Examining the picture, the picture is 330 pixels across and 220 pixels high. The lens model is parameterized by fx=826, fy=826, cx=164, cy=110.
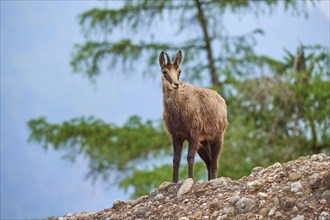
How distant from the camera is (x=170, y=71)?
10.1 m

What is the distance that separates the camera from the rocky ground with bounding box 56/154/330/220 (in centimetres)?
873

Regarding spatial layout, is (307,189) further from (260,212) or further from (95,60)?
(95,60)

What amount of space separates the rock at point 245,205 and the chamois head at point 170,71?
178 cm

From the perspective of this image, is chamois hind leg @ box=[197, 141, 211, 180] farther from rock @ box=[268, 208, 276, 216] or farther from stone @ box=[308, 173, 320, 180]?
rock @ box=[268, 208, 276, 216]

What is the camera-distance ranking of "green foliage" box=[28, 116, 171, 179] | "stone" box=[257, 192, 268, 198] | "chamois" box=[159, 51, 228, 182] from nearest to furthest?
"stone" box=[257, 192, 268, 198]
"chamois" box=[159, 51, 228, 182]
"green foliage" box=[28, 116, 171, 179]

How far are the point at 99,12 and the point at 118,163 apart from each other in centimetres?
517

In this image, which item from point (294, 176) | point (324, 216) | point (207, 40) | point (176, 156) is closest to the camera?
point (324, 216)

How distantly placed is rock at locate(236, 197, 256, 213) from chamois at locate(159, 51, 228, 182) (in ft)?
4.93

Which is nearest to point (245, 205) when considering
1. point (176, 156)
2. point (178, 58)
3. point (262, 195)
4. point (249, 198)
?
point (249, 198)

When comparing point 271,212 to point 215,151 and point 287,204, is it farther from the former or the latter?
point 215,151

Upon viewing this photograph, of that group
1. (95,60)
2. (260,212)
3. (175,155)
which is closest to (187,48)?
(95,60)

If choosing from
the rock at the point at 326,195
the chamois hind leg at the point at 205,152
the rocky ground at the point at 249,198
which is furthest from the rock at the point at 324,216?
the chamois hind leg at the point at 205,152

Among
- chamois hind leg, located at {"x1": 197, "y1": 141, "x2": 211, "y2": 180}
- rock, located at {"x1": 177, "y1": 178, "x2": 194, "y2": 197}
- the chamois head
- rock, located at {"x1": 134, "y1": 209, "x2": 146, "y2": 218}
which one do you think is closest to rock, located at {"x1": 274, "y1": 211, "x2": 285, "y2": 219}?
rock, located at {"x1": 177, "y1": 178, "x2": 194, "y2": 197}

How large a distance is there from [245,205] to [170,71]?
2.04m
